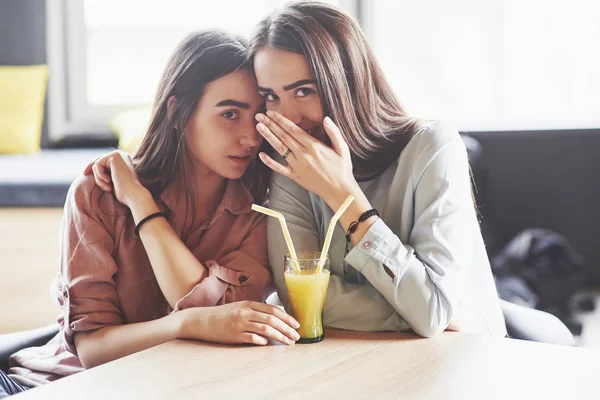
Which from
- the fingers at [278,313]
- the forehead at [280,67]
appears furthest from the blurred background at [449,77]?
the fingers at [278,313]

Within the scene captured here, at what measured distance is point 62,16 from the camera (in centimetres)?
416

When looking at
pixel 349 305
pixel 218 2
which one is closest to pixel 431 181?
pixel 349 305

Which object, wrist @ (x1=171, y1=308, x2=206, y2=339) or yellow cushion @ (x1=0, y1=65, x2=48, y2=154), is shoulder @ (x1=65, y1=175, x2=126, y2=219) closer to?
wrist @ (x1=171, y1=308, x2=206, y2=339)

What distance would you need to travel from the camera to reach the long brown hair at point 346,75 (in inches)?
58.1

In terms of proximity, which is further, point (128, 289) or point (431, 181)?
point (128, 289)

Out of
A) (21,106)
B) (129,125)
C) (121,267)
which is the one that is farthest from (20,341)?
(21,106)

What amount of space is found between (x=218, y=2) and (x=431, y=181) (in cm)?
306

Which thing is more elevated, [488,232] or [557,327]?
[557,327]

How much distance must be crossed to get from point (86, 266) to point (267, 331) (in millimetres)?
419

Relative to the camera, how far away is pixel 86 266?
4.85ft

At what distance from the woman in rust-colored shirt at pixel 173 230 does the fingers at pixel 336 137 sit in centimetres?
25

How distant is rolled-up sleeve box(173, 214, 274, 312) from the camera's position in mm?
1472

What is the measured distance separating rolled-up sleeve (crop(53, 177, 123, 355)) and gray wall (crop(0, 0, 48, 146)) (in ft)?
9.53

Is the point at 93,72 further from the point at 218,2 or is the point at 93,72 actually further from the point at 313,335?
the point at 313,335
